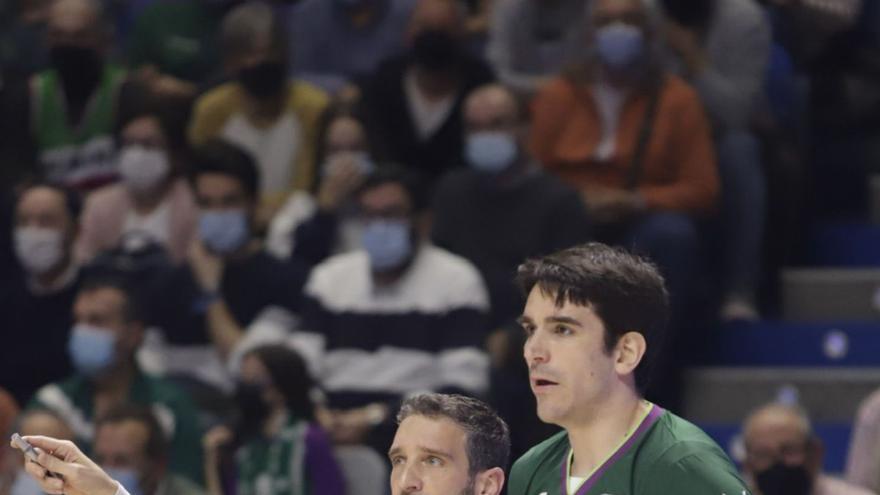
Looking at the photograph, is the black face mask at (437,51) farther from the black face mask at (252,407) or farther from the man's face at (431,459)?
the man's face at (431,459)

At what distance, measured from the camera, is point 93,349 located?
27.5 ft

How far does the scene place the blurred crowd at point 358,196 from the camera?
26.3 feet

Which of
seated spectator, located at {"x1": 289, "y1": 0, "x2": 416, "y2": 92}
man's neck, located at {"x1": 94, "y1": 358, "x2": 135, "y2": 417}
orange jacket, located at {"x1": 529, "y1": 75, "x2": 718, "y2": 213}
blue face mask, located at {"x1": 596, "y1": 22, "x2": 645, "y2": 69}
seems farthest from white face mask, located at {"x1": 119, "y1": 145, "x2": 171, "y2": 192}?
blue face mask, located at {"x1": 596, "y1": 22, "x2": 645, "y2": 69}

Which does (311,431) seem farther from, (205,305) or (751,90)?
(751,90)

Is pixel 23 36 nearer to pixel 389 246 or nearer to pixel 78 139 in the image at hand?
pixel 78 139

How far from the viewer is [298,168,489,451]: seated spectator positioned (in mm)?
8062

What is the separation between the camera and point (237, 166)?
912cm

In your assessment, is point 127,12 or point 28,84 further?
point 127,12

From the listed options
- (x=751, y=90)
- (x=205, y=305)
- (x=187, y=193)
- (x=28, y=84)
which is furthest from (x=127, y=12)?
(x=751, y=90)

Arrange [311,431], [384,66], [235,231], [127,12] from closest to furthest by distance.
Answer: [311,431] < [235,231] < [384,66] < [127,12]

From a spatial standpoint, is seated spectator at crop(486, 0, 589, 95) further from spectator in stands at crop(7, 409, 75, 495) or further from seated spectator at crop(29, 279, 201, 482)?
spectator in stands at crop(7, 409, 75, 495)

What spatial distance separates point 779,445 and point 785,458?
0.16 ft

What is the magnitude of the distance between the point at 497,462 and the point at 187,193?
5.27 m

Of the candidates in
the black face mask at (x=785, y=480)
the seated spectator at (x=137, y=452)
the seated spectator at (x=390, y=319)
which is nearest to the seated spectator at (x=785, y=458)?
the black face mask at (x=785, y=480)
